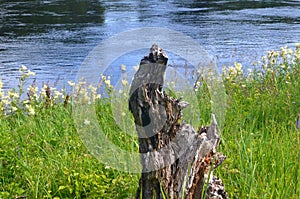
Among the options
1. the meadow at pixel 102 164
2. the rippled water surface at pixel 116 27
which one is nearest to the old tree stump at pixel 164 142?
the meadow at pixel 102 164

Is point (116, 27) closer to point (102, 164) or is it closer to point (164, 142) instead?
point (102, 164)

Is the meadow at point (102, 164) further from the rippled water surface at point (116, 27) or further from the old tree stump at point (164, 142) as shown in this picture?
the rippled water surface at point (116, 27)

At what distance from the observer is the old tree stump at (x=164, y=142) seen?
2012 mm

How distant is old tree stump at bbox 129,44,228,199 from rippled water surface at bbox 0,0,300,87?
159 inches

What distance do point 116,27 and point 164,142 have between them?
11216 mm

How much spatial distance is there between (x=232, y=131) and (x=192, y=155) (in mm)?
1312

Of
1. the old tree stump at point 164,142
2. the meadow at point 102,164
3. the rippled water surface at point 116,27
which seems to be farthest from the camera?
the rippled water surface at point 116,27

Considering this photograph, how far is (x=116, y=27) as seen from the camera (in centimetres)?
1315

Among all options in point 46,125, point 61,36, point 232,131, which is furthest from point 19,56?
point 232,131

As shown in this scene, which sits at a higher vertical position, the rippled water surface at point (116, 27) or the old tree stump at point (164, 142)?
the old tree stump at point (164, 142)

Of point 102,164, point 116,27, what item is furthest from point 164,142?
point 116,27

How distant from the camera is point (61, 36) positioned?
11969 mm

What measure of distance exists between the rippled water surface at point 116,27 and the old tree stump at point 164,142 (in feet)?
13.3

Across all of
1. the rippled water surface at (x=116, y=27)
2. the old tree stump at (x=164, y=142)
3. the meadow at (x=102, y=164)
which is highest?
the old tree stump at (x=164, y=142)
